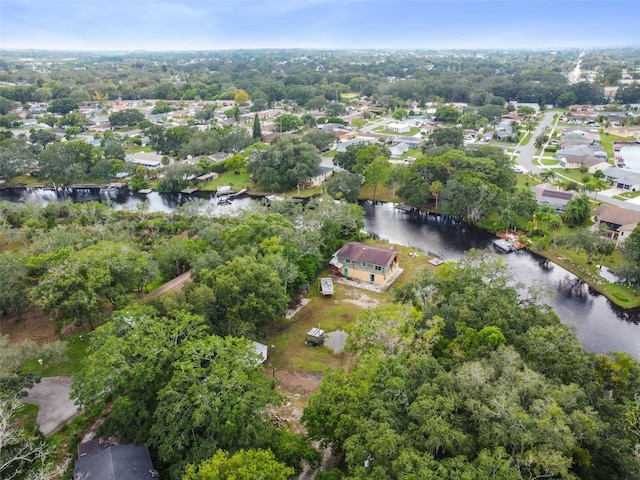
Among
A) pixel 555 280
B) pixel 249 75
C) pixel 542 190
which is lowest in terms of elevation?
pixel 555 280

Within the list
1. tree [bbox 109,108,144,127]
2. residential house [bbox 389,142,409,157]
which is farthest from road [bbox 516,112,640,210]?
tree [bbox 109,108,144,127]

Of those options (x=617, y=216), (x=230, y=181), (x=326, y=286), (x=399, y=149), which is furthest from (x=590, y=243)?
(x=230, y=181)

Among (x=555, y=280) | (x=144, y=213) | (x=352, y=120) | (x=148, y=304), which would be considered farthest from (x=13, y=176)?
(x=555, y=280)

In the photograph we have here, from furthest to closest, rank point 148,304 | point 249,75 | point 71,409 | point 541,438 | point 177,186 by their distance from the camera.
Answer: point 249,75, point 177,186, point 148,304, point 71,409, point 541,438

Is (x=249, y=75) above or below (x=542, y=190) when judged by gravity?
above

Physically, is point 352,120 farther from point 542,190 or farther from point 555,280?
point 555,280

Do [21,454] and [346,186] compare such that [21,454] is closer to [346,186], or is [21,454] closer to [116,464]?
[116,464]

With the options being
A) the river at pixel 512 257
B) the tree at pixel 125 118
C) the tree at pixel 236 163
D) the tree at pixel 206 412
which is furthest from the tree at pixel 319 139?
the tree at pixel 206 412

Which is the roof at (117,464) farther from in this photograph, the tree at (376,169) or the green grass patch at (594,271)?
the tree at (376,169)

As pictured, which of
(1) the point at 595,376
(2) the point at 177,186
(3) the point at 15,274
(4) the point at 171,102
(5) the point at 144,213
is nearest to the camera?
(1) the point at 595,376
